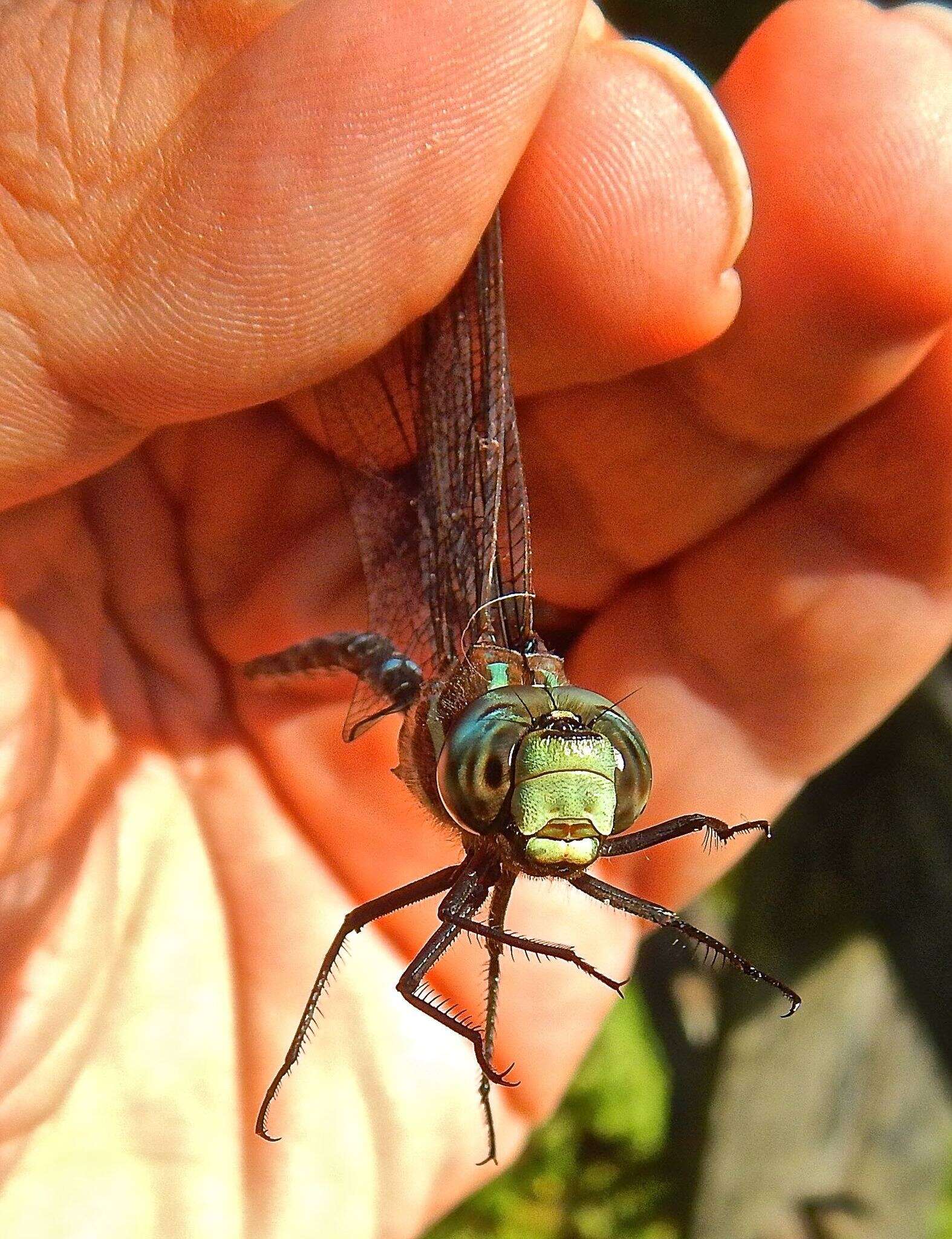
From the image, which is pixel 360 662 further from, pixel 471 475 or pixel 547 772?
pixel 547 772

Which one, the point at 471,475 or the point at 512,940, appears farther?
the point at 471,475

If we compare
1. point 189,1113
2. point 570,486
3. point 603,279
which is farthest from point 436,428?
point 189,1113

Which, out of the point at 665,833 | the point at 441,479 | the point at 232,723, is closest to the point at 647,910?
the point at 665,833

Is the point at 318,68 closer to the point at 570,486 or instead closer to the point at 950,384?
the point at 570,486

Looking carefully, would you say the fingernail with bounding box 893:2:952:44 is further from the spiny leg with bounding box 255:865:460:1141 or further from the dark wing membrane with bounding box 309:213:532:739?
the spiny leg with bounding box 255:865:460:1141

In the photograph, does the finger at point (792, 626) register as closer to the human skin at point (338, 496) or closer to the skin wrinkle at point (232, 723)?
the human skin at point (338, 496)
